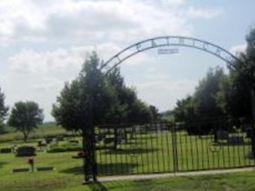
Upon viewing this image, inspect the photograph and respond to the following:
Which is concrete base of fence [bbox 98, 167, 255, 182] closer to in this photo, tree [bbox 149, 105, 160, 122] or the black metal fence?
the black metal fence

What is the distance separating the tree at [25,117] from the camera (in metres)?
113

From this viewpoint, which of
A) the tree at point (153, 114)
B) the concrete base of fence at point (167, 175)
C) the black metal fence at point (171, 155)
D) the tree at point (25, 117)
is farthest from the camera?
the tree at point (25, 117)

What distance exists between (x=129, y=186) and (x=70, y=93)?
16.0 metres

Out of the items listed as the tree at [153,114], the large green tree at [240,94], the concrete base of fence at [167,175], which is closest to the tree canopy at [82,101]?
the large green tree at [240,94]

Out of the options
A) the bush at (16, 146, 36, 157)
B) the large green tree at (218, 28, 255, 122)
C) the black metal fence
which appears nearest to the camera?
the black metal fence

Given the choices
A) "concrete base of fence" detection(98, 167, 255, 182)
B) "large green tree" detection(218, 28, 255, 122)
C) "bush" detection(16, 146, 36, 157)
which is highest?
"large green tree" detection(218, 28, 255, 122)

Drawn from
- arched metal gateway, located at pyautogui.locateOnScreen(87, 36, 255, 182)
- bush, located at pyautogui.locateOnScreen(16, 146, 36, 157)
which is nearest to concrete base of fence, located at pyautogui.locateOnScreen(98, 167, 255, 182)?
arched metal gateway, located at pyautogui.locateOnScreen(87, 36, 255, 182)

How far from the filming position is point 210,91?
2299 inches

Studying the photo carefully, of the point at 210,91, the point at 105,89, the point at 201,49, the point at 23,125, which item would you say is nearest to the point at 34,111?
the point at 23,125

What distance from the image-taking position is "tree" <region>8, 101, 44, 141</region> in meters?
113

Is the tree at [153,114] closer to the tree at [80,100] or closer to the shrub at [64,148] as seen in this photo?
the shrub at [64,148]

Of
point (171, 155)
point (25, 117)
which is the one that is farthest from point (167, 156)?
point (25, 117)

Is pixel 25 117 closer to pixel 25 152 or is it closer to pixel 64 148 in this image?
pixel 64 148

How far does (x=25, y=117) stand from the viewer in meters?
113
